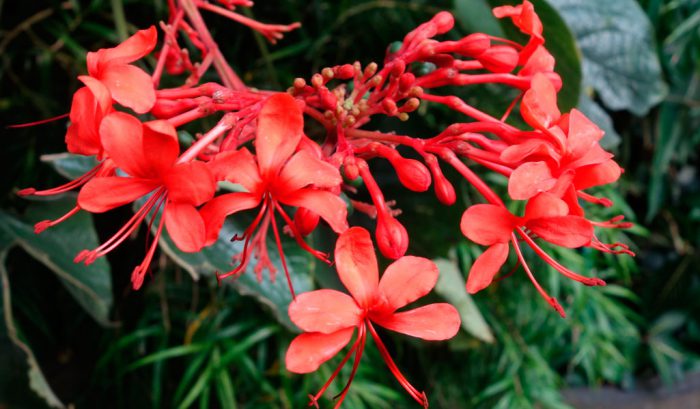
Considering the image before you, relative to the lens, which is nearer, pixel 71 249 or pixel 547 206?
pixel 547 206

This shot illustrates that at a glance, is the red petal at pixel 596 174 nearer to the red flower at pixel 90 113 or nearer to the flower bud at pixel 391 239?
the flower bud at pixel 391 239

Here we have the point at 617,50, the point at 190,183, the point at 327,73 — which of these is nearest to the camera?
the point at 190,183

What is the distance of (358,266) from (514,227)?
12cm

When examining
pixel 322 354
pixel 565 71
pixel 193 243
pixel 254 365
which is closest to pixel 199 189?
pixel 193 243

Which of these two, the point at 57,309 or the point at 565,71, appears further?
the point at 57,309

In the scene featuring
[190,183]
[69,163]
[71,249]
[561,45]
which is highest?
[190,183]

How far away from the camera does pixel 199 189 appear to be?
0.45 metres

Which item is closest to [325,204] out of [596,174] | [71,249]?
[596,174]

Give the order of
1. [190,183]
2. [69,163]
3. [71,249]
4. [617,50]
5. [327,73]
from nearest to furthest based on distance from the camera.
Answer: [190,183]
[327,73]
[69,163]
[71,249]
[617,50]

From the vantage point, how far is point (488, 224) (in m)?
0.51

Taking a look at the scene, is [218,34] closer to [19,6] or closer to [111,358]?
[19,6]

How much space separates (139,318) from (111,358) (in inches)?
3.5

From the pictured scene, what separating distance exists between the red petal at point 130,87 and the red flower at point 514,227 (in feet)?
0.84

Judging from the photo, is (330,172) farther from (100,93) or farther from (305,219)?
(100,93)
